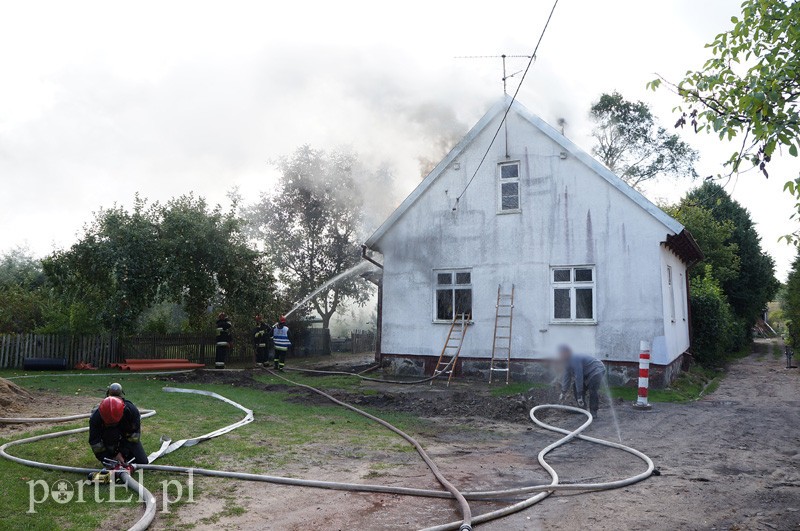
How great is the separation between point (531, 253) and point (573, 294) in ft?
4.87

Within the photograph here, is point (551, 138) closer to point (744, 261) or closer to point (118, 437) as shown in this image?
point (118, 437)

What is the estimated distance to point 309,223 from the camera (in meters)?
35.7

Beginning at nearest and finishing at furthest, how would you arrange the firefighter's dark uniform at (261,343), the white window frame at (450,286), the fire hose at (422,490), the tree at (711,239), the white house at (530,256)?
1. the fire hose at (422,490)
2. the white house at (530,256)
3. the white window frame at (450,286)
4. the firefighter's dark uniform at (261,343)
5. the tree at (711,239)

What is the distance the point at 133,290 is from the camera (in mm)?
18266

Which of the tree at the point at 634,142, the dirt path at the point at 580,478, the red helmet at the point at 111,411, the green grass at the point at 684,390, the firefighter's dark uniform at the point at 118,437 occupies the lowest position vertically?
the dirt path at the point at 580,478

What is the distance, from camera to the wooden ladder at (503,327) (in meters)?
15.0

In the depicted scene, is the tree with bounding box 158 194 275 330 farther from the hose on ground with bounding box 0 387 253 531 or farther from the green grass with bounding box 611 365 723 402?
the green grass with bounding box 611 365 723 402

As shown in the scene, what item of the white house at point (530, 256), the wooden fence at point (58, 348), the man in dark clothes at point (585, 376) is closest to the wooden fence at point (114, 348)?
the wooden fence at point (58, 348)

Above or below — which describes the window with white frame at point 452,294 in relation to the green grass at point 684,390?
above

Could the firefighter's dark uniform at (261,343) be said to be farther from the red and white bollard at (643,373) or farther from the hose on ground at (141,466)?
the red and white bollard at (643,373)

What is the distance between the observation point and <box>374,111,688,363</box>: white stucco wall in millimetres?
13930

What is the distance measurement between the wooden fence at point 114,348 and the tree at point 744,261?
26.4 m

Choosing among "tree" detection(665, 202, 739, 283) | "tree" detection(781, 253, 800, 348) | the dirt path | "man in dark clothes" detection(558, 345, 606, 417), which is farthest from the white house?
"tree" detection(665, 202, 739, 283)

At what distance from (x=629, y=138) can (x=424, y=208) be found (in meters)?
25.3
